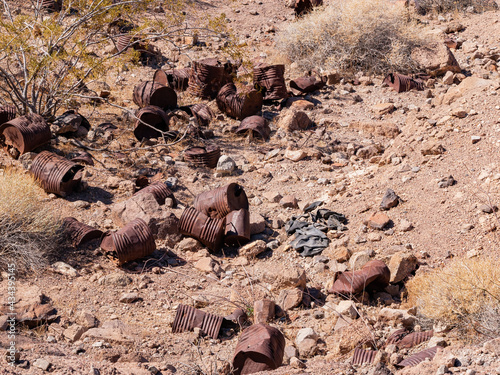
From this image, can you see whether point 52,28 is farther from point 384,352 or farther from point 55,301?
point 384,352

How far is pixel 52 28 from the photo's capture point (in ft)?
24.6

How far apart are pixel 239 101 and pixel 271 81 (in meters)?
Result: 0.83

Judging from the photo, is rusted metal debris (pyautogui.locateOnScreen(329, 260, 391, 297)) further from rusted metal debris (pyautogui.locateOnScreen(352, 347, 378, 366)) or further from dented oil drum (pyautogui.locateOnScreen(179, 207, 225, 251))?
dented oil drum (pyautogui.locateOnScreen(179, 207, 225, 251))

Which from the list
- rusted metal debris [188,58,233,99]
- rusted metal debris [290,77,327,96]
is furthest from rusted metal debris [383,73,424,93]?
rusted metal debris [188,58,233,99]

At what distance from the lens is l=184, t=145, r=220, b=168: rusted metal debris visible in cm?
822

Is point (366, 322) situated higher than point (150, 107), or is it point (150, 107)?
point (150, 107)

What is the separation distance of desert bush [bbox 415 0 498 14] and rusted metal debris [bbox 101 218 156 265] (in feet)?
33.6

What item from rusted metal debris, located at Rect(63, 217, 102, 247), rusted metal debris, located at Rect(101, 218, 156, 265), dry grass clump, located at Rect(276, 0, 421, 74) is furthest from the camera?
dry grass clump, located at Rect(276, 0, 421, 74)

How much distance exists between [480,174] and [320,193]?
2.00 m

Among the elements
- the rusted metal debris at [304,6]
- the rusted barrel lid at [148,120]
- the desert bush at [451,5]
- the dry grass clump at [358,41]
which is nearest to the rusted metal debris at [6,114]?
the rusted barrel lid at [148,120]

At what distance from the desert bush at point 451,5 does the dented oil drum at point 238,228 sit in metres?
9.35

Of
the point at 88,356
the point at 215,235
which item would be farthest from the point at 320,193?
the point at 88,356

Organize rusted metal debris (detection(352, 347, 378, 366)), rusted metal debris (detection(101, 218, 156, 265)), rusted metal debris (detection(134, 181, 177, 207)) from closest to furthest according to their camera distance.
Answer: rusted metal debris (detection(352, 347, 378, 366))
rusted metal debris (detection(101, 218, 156, 265))
rusted metal debris (detection(134, 181, 177, 207))

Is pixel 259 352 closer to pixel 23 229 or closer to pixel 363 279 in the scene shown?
pixel 363 279
